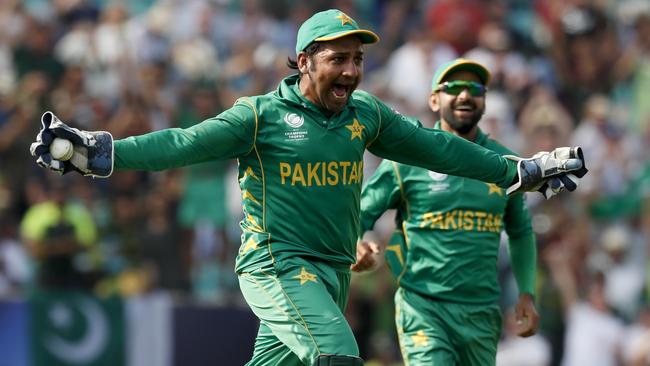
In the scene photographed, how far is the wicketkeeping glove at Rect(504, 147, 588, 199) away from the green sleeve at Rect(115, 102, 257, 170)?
152 centimetres

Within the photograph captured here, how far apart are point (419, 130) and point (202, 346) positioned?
6143mm

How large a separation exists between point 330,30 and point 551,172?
57.0 inches

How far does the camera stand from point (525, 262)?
28.3ft

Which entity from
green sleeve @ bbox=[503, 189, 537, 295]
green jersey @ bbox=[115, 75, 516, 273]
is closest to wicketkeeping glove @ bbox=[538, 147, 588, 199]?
green jersey @ bbox=[115, 75, 516, 273]

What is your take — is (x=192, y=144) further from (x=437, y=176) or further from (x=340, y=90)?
(x=437, y=176)

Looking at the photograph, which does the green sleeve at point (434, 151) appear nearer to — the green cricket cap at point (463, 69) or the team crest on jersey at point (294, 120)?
the team crest on jersey at point (294, 120)

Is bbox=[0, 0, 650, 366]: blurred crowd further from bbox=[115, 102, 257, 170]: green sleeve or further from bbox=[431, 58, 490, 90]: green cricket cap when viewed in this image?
bbox=[115, 102, 257, 170]: green sleeve

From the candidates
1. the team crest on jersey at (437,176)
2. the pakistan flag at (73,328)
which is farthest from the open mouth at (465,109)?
the pakistan flag at (73,328)

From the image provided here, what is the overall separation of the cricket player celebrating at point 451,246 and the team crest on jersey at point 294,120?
1630 mm

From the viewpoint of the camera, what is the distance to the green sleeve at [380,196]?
8.48 m

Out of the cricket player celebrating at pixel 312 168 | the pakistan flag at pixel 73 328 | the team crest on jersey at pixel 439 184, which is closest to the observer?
the cricket player celebrating at pixel 312 168

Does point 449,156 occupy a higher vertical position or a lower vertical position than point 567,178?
higher

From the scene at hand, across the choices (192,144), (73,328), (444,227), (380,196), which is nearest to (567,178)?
(444,227)

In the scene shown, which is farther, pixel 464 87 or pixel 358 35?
pixel 464 87
